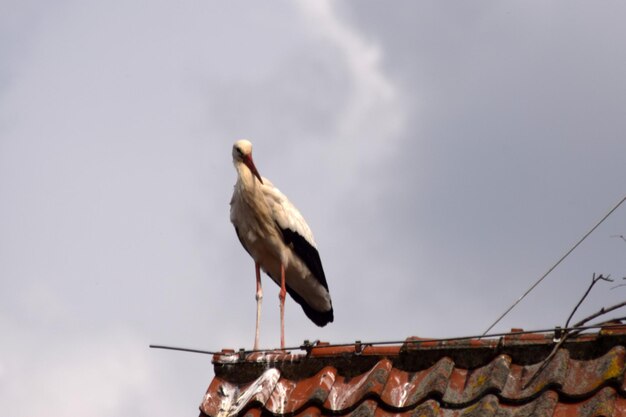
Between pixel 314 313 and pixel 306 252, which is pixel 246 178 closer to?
pixel 306 252

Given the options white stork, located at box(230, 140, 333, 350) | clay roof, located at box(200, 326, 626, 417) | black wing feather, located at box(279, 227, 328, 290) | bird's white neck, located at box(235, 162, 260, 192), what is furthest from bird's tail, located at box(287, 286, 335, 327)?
clay roof, located at box(200, 326, 626, 417)

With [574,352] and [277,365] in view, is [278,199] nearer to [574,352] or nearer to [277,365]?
[277,365]

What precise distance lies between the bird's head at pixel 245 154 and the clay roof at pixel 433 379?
3686 mm

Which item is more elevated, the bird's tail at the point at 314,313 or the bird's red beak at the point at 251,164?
the bird's red beak at the point at 251,164

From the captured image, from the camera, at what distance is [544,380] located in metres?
4.23

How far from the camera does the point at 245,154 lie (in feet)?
29.0

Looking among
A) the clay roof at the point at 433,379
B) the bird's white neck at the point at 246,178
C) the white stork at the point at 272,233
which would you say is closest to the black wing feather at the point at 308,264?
the white stork at the point at 272,233

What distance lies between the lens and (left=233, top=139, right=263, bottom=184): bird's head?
884 centimetres

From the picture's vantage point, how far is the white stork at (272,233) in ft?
29.1

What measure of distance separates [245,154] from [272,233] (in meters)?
0.57

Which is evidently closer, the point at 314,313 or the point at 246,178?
the point at 246,178

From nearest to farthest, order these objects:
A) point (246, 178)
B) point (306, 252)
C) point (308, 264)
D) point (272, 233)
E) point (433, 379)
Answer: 1. point (433, 379)
2. point (246, 178)
3. point (272, 233)
4. point (306, 252)
5. point (308, 264)

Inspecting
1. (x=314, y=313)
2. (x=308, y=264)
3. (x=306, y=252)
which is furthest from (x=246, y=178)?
(x=314, y=313)

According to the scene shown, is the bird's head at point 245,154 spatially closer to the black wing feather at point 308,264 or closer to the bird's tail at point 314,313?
the black wing feather at point 308,264
